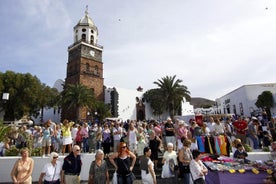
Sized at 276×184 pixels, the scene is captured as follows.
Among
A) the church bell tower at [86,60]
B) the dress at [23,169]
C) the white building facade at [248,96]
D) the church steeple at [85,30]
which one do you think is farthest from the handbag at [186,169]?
the church steeple at [85,30]

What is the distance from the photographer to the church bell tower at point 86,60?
35875 mm

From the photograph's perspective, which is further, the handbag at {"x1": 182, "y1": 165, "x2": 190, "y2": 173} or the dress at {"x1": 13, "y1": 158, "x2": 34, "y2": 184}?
the handbag at {"x1": 182, "y1": 165, "x2": 190, "y2": 173}

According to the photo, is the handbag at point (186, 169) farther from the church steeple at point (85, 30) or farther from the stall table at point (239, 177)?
the church steeple at point (85, 30)

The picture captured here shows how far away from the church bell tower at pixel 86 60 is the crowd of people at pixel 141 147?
2635 centimetres

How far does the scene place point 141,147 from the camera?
8.20 meters

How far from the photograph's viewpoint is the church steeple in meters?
37.3

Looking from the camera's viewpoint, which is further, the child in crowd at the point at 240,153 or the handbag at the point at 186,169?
the child in crowd at the point at 240,153

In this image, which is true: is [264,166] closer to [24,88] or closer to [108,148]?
[108,148]

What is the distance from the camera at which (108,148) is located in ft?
31.9

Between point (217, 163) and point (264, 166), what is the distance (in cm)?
123

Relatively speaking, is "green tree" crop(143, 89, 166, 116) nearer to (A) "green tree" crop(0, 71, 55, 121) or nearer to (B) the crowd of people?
(A) "green tree" crop(0, 71, 55, 121)

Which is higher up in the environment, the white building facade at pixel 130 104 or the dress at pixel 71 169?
the white building facade at pixel 130 104

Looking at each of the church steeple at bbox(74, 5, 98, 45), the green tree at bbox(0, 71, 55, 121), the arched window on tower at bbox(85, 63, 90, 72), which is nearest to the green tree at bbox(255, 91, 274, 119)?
the arched window on tower at bbox(85, 63, 90, 72)

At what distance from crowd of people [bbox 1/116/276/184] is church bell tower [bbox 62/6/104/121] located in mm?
26346
